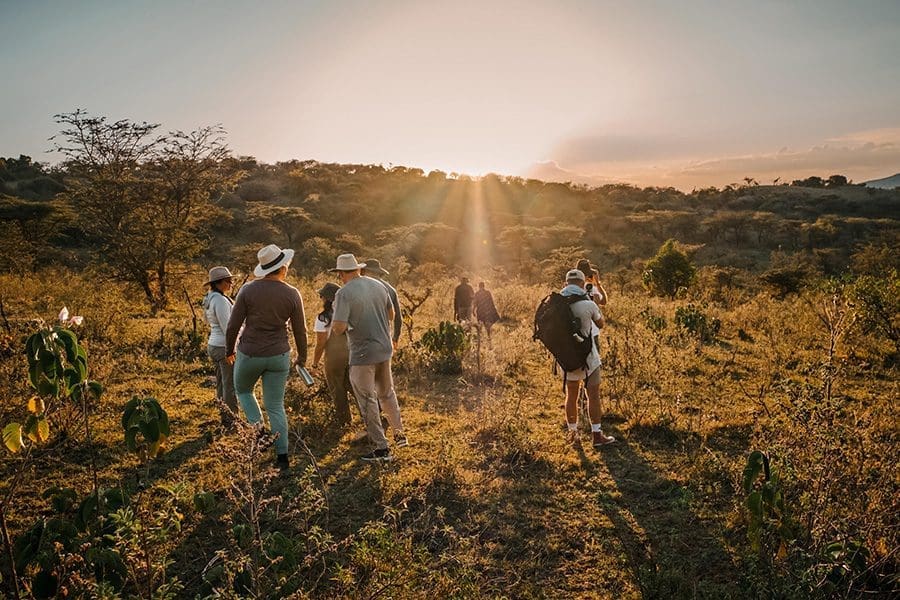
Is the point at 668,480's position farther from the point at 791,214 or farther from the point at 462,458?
the point at 791,214

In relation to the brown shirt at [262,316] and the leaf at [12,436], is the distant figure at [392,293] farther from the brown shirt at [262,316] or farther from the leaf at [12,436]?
the leaf at [12,436]

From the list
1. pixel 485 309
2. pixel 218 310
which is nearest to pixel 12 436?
pixel 218 310

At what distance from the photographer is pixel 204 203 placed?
15.5 meters

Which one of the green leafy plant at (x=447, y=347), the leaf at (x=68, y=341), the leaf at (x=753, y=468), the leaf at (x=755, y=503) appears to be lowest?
the green leafy plant at (x=447, y=347)

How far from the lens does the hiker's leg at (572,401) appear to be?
497cm

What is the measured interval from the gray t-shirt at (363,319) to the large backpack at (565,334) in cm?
146

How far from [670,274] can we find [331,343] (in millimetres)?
15999

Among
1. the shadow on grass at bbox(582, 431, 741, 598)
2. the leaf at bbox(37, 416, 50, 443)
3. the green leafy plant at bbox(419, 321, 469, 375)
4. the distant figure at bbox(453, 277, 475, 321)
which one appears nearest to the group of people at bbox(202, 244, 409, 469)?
the leaf at bbox(37, 416, 50, 443)

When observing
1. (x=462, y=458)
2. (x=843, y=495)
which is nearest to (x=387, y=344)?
(x=462, y=458)

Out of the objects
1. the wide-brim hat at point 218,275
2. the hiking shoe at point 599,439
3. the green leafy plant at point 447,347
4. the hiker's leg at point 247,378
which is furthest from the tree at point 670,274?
the hiker's leg at point 247,378

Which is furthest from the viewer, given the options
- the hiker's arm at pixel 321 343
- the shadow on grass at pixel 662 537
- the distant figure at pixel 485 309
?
the distant figure at pixel 485 309

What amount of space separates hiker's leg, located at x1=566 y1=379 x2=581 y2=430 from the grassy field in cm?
26

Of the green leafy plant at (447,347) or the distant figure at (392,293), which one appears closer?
the distant figure at (392,293)

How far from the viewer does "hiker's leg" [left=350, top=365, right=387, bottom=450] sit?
4520mm
